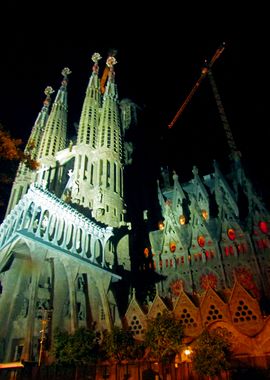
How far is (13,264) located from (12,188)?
23.0 m

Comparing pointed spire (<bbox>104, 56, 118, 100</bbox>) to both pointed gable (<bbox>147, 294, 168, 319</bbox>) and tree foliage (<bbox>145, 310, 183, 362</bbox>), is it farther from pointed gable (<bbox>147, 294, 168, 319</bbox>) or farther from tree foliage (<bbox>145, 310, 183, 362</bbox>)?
tree foliage (<bbox>145, 310, 183, 362</bbox>)

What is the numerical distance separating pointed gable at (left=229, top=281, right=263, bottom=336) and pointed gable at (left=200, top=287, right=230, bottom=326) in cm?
56

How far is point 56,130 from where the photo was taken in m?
59.0

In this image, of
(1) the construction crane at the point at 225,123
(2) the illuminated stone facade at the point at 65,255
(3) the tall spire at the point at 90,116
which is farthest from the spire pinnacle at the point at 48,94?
(1) the construction crane at the point at 225,123

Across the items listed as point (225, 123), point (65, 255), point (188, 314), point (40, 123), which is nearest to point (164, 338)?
point (188, 314)

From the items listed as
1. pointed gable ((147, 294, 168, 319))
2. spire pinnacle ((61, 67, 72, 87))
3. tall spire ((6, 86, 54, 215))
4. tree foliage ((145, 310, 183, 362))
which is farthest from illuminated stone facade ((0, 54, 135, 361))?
spire pinnacle ((61, 67, 72, 87))

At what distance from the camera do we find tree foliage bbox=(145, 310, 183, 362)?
67.4ft

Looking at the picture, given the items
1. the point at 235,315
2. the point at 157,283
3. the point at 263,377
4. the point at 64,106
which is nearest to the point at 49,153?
the point at 64,106

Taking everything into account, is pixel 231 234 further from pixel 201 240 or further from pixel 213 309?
pixel 213 309

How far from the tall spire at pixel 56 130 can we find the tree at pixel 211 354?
1749 inches

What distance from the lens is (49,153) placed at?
54.4 m

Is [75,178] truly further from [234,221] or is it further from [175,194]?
[234,221]

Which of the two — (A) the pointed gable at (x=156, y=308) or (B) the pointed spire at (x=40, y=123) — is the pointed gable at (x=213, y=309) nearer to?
(A) the pointed gable at (x=156, y=308)

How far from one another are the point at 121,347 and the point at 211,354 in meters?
7.46
